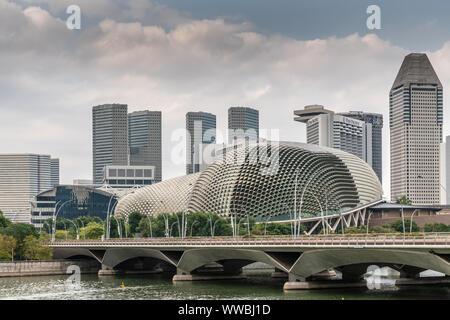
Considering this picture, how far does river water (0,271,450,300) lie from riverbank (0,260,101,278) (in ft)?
30.7

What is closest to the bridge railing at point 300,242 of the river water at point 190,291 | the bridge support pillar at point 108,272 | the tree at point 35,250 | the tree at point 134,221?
the bridge support pillar at point 108,272

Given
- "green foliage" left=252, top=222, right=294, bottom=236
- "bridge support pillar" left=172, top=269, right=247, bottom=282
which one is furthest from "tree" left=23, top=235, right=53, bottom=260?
"green foliage" left=252, top=222, right=294, bottom=236

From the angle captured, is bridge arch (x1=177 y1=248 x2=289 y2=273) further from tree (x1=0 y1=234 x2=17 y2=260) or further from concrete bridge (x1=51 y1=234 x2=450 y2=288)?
tree (x1=0 y1=234 x2=17 y2=260)

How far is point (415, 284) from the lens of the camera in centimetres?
8119

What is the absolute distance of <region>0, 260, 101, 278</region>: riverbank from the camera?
351ft

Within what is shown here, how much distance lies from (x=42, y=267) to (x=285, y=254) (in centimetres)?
4654

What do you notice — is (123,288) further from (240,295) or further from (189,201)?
(189,201)

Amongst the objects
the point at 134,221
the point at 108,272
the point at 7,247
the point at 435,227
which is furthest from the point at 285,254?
the point at 134,221

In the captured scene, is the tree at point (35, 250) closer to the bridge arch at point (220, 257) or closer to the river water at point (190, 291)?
the river water at point (190, 291)

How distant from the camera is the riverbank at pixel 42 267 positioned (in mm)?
107125

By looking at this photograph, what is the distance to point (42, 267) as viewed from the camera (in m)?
112

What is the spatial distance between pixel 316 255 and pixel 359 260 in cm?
502

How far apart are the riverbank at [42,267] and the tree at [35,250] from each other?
4027 mm
